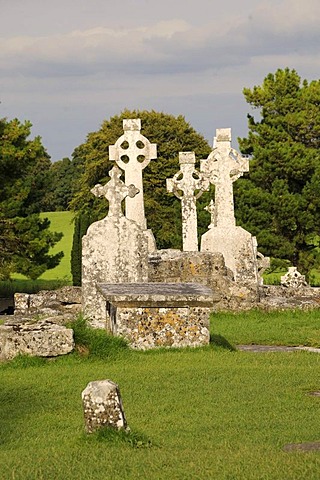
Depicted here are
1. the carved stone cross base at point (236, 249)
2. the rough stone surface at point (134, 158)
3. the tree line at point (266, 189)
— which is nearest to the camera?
the carved stone cross base at point (236, 249)

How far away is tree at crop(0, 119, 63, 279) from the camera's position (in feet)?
136

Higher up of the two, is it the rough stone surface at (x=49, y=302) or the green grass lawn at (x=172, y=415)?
the rough stone surface at (x=49, y=302)

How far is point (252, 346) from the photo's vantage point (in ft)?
61.8

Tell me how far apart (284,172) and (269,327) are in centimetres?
2604

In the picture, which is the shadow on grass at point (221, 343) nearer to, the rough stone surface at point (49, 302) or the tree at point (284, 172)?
the rough stone surface at point (49, 302)

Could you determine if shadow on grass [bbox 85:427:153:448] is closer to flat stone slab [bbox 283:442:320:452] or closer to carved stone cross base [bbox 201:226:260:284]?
flat stone slab [bbox 283:442:320:452]

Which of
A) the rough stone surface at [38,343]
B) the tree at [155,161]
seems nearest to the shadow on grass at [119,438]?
the rough stone surface at [38,343]

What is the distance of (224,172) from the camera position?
29422 mm

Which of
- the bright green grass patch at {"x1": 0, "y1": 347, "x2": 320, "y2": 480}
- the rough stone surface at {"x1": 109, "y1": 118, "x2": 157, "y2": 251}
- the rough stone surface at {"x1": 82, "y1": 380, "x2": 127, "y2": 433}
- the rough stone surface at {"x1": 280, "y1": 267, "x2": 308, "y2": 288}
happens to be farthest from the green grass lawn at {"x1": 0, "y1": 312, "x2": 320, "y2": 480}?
the rough stone surface at {"x1": 280, "y1": 267, "x2": 308, "y2": 288}

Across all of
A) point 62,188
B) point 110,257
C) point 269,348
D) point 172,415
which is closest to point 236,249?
point 110,257

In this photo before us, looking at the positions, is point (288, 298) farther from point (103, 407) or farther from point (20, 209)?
point (20, 209)

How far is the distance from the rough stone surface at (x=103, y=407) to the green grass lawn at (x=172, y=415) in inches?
5.6

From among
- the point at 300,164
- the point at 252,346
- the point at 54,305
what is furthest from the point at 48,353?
the point at 300,164

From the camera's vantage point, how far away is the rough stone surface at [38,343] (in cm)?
1501
